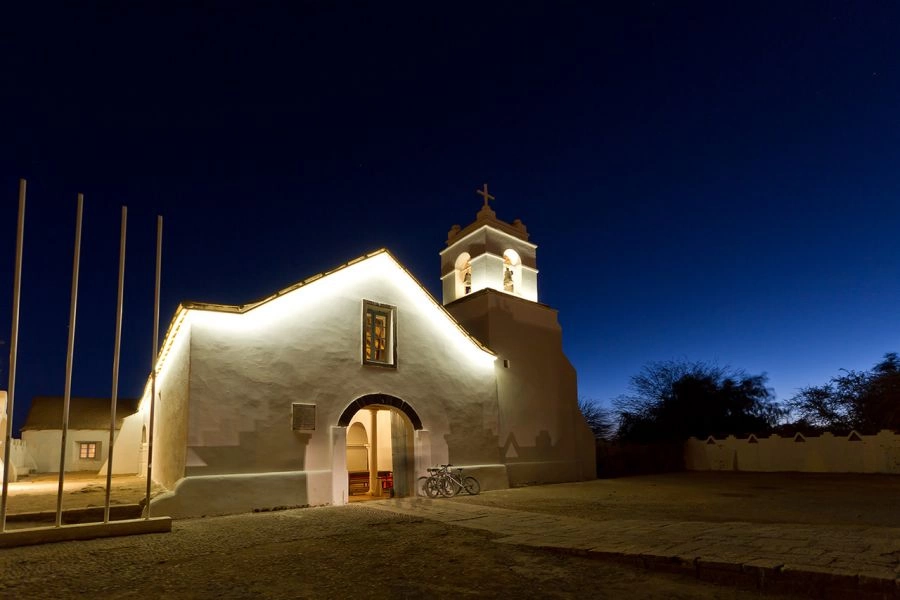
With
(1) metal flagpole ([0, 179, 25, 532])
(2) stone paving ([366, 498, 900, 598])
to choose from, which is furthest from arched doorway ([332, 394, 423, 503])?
(1) metal flagpole ([0, 179, 25, 532])

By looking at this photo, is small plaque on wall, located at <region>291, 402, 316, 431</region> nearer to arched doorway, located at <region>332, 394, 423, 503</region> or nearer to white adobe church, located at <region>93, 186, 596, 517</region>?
white adobe church, located at <region>93, 186, 596, 517</region>

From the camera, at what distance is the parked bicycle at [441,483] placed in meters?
14.4

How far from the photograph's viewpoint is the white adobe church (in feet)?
37.9

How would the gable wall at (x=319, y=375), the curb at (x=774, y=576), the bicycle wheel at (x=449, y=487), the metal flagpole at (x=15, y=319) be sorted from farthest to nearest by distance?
the bicycle wheel at (x=449, y=487)
the gable wall at (x=319, y=375)
the metal flagpole at (x=15, y=319)
the curb at (x=774, y=576)

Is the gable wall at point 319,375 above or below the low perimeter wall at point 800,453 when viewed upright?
above

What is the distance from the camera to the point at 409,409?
14719mm

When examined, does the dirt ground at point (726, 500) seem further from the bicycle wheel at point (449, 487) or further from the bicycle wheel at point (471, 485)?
the bicycle wheel at point (471, 485)

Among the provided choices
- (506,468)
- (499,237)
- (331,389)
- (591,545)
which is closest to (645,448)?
(506,468)

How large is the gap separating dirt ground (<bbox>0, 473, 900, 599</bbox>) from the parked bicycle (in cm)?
266

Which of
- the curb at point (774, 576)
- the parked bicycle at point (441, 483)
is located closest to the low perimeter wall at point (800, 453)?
the parked bicycle at point (441, 483)

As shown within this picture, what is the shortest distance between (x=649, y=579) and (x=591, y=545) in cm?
127

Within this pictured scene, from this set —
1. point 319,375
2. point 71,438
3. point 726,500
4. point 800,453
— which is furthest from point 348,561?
point 71,438

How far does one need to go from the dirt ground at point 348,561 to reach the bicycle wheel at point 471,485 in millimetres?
3618

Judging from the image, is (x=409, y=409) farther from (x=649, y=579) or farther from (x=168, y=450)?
(x=649, y=579)
